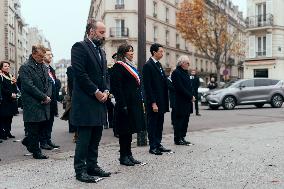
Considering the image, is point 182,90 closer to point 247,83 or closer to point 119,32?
point 247,83

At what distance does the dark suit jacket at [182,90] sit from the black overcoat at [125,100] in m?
2.31

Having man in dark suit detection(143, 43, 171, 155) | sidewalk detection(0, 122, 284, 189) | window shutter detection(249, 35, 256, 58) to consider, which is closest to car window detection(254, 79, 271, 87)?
sidewalk detection(0, 122, 284, 189)

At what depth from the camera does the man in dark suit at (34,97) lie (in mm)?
7488

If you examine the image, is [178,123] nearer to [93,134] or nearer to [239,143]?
[239,143]

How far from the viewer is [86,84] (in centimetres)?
560

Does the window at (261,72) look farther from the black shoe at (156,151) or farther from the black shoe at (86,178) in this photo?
the black shoe at (86,178)

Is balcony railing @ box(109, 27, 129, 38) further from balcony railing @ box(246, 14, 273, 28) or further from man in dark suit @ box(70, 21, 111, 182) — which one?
man in dark suit @ box(70, 21, 111, 182)

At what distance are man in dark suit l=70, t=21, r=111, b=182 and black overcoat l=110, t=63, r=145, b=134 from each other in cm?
71

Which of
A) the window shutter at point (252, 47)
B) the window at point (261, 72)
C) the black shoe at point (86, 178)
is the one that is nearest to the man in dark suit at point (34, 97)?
the black shoe at point (86, 178)

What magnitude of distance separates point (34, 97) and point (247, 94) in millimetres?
17112

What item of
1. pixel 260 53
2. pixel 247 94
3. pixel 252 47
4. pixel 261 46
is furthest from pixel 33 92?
pixel 252 47

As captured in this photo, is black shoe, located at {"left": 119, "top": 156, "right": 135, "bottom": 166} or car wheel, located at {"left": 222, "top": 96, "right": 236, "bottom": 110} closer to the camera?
black shoe, located at {"left": 119, "top": 156, "right": 135, "bottom": 166}

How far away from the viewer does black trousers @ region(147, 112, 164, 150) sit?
26.1 feet

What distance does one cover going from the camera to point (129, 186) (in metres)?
5.42
